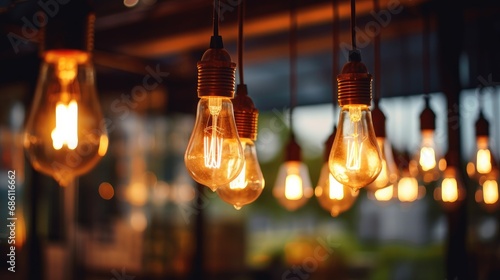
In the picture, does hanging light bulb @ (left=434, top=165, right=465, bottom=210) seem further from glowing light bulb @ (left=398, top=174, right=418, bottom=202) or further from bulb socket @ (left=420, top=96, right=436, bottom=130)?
glowing light bulb @ (left=398, top=174, right=418, bottom=202)

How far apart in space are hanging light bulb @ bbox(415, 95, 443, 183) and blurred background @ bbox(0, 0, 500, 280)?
0.31 ft

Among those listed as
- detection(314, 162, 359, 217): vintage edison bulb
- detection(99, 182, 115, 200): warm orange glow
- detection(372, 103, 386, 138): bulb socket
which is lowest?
detection(99, 182, 115, 200): warm orange glow

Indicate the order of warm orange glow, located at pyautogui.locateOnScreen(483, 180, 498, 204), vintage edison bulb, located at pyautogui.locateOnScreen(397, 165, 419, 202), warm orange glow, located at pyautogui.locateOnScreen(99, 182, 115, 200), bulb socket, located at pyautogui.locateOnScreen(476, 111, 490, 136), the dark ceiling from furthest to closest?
warm orange glow, located at pyautogui.locateOnScreen(99, 182, 115, 200), vintage edison bulb, located at pyautogui.locateOnScreen(397, 165, 419, 202), warm orange glow, located at pyautogui.locateOnScreen(483, 180, 498, 204), the dark ceiling, bulb socket, located at pyautogui.locateOnScreen(476, 111, 490, 136)

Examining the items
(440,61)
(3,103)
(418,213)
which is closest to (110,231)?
(3,103)

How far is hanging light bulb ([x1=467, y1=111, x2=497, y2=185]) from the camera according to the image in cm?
311

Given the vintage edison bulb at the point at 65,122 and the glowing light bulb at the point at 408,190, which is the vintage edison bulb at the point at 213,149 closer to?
the vintage edison bulb at the point at 65,122

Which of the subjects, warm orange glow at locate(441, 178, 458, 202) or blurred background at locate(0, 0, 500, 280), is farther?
blurred background at locate(0, 0, 500, 280)

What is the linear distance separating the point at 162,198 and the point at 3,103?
6.14ft

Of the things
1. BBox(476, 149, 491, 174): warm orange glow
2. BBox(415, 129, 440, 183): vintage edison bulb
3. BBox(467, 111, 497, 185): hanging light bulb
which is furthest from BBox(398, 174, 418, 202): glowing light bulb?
BBox(415, 129, 440, 183): vintage edison bulb

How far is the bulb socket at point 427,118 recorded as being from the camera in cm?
273

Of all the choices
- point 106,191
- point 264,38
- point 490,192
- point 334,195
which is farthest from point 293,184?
point 106,191

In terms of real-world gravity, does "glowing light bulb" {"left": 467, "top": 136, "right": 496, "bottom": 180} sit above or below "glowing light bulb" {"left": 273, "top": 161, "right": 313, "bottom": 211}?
above

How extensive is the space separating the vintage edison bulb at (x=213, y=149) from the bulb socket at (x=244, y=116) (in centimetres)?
26

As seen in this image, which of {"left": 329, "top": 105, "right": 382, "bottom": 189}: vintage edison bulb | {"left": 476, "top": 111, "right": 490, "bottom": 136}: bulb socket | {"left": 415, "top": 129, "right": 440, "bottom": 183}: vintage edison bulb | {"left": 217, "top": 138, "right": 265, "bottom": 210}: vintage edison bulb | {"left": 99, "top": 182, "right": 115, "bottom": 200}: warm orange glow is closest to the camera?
{"left": 329, "top": 105, "right": 382, "bottom": 189}: vintage edison bulb
